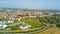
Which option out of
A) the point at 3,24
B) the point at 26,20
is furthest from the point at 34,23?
the point at 3,24

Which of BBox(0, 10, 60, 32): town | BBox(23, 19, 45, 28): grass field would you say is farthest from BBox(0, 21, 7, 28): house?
BBox(23, 19, 45, 28): grass field

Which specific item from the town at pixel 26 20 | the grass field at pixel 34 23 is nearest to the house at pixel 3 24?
the town at pixel 26 20

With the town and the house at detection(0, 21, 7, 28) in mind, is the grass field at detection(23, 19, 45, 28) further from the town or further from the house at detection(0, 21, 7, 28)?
the house at detection(0, 21, 7, 28)

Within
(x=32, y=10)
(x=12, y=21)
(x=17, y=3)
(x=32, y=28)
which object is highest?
(x=17, y=3)

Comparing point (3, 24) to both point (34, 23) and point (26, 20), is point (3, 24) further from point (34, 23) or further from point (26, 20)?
point (34, 23)

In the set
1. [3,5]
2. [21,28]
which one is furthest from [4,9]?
[21,28]

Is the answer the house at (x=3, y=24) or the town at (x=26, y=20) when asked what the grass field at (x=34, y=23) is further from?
the house at (x=3, y=24)

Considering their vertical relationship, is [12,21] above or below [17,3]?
below

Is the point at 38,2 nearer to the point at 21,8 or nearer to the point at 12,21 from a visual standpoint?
the point at 21,8

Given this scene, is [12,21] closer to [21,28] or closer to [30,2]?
[21,28]
